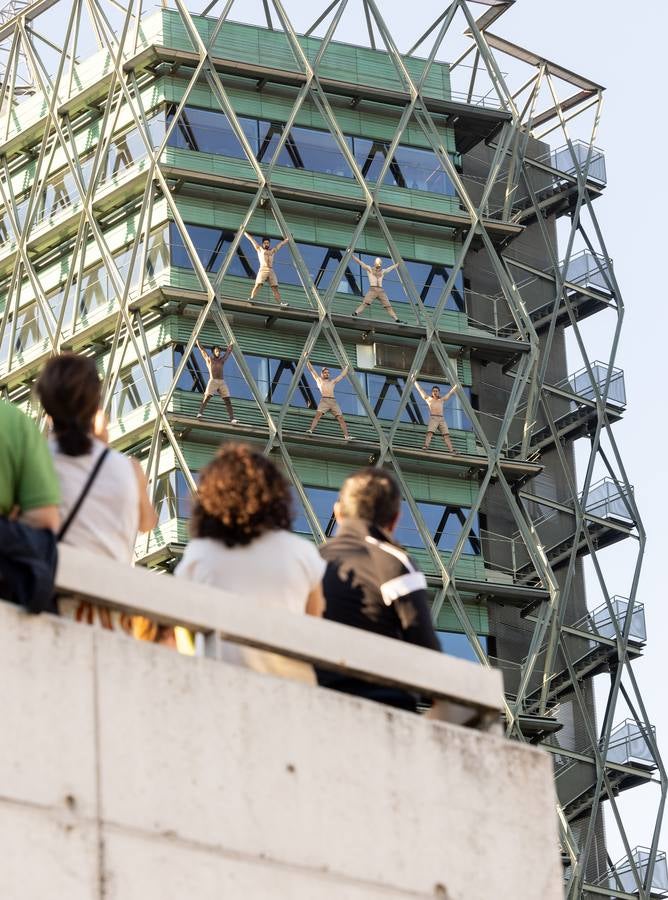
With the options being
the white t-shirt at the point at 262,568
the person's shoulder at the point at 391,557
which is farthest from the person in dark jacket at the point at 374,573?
the white t-shirt at the point at 262,568

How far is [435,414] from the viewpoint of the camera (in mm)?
47188

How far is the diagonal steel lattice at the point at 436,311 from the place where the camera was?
4706 centimetres

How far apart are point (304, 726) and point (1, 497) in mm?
1274

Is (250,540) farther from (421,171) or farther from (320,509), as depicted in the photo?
(421,171)

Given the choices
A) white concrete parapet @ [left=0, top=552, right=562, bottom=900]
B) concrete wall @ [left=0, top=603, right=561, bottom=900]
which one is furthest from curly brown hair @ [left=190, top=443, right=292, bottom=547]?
concrete wall @ [left=0, top=603, right=561, bottom=900]

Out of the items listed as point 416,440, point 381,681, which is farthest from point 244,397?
point 381,681

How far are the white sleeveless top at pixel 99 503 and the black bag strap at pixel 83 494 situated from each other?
1cm

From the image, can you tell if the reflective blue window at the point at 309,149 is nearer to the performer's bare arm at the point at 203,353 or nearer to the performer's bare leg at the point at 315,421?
the performer's bare arm at the point at 203,353

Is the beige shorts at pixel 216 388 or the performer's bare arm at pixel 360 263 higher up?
the performer's bare arm at pixel 360 263

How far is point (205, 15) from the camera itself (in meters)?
49.9

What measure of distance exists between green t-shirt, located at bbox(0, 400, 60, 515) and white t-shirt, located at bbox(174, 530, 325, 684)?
90 cm

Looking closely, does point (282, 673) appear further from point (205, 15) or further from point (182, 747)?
point (205, 15)

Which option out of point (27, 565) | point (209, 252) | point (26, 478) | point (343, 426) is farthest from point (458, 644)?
point (27, 565)

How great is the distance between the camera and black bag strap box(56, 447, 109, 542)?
7.40 metres
